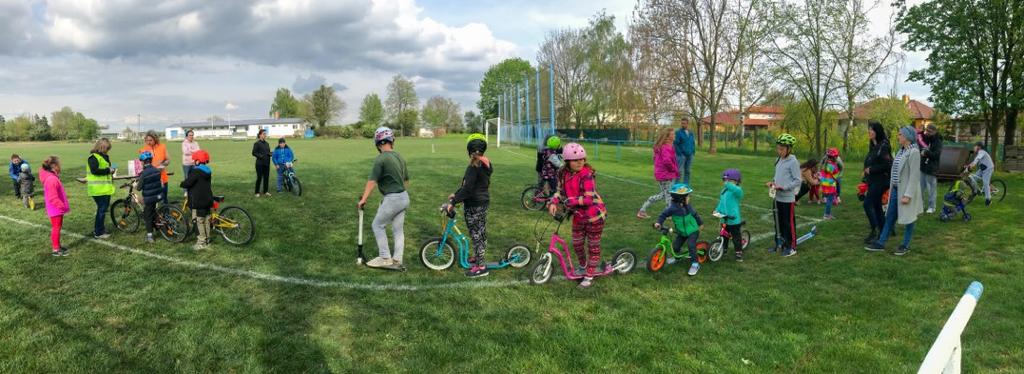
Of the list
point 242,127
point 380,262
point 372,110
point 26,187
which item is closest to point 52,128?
point 242,127

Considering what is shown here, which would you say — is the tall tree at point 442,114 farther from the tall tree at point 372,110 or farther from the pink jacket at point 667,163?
the pink jacket at point 667,163

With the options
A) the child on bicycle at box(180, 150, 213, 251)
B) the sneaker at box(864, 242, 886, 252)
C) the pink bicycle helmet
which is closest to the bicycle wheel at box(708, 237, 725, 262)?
the sneaker at box(864, 242, 886, 252)

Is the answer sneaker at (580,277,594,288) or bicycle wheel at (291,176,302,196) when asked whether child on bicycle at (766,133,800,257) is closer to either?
sneaker at (580,277,594,288)

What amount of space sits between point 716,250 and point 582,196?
Result: 2.64m

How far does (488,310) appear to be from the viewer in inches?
209

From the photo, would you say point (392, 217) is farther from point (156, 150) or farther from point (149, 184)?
point (156, 150)

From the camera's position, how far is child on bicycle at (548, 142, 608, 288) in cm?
554

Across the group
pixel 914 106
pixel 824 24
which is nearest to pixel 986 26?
pixel 824 24

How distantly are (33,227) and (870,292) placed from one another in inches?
522

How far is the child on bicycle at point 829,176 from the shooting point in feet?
33.2

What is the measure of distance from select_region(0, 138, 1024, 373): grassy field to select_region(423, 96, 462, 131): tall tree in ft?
344

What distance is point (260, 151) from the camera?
12.9m

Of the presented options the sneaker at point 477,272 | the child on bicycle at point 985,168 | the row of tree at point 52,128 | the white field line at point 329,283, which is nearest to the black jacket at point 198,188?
the white field line at point 329,283

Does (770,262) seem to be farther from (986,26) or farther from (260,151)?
(986,26)
